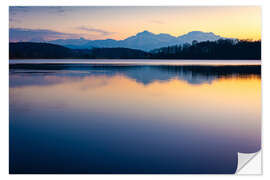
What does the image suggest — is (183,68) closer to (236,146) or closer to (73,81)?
(73,81)

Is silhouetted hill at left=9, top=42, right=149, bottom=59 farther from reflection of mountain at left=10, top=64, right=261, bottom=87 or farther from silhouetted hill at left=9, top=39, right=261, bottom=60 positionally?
reflection of mountain at left=10, top=64, right=261, bottom=87

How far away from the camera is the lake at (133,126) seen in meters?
4.67

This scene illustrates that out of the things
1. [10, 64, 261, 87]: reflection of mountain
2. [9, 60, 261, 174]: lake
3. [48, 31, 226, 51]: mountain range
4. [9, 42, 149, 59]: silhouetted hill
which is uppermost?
[48, 31, 226, 51]: mountain range

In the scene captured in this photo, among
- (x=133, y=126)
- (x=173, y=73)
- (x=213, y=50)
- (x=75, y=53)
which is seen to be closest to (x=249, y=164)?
(x=133, y=126)

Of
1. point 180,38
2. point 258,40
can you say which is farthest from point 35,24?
point 258,40

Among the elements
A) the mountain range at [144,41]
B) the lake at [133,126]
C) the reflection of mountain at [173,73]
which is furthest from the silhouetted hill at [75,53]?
→ the lake at [133,126]

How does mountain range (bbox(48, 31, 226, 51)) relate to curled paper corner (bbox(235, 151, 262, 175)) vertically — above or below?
above

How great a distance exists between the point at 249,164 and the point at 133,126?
228 centimetres

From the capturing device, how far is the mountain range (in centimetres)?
753

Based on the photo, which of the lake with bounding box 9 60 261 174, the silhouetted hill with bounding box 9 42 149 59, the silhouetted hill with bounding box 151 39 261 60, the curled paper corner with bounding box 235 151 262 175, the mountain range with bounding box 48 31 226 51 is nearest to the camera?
the lake with bounding box 9 60 261 174

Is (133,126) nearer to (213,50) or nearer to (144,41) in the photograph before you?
(144,41)

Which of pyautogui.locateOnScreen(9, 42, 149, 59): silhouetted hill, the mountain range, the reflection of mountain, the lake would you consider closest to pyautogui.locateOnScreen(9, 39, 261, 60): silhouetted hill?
pyautogui.locateOnScreen(9, 42, 149, 59): silhouetted hill

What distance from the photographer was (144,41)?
769 cm

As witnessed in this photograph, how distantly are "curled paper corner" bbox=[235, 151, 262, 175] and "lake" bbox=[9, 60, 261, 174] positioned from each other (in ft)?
0.33
